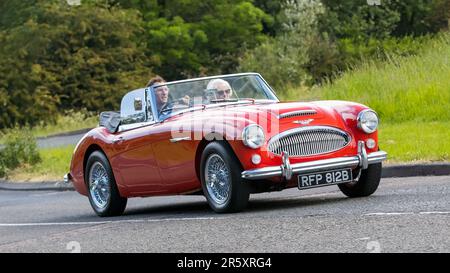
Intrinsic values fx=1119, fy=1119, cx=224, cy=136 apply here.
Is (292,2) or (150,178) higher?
(150,178)

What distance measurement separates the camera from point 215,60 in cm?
6688

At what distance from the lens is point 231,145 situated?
1114 cm

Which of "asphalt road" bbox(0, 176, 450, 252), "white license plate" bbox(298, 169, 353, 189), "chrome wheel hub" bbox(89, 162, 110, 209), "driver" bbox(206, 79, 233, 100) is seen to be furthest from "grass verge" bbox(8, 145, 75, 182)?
"white license plate" bbox(298, 169, 353, 189)

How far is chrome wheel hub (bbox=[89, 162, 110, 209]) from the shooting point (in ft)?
45.0

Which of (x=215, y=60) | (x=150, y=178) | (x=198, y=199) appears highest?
(x=150, y=178)

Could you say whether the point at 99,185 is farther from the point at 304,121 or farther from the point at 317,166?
the point at 317,166

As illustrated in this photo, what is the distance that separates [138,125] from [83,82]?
1735 inches

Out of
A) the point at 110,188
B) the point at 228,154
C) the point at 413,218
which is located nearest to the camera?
the point at 413,218

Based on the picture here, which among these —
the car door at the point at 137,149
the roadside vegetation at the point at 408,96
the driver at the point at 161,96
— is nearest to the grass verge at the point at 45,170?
the roadside vegetation at the point at 408,96

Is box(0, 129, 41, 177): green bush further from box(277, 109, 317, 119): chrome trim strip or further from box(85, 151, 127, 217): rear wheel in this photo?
box(277, 109, 317, 119): chrome trim strip

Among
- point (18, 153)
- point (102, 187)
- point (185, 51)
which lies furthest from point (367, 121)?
point (185, 51)

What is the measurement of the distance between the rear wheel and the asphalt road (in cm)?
20
